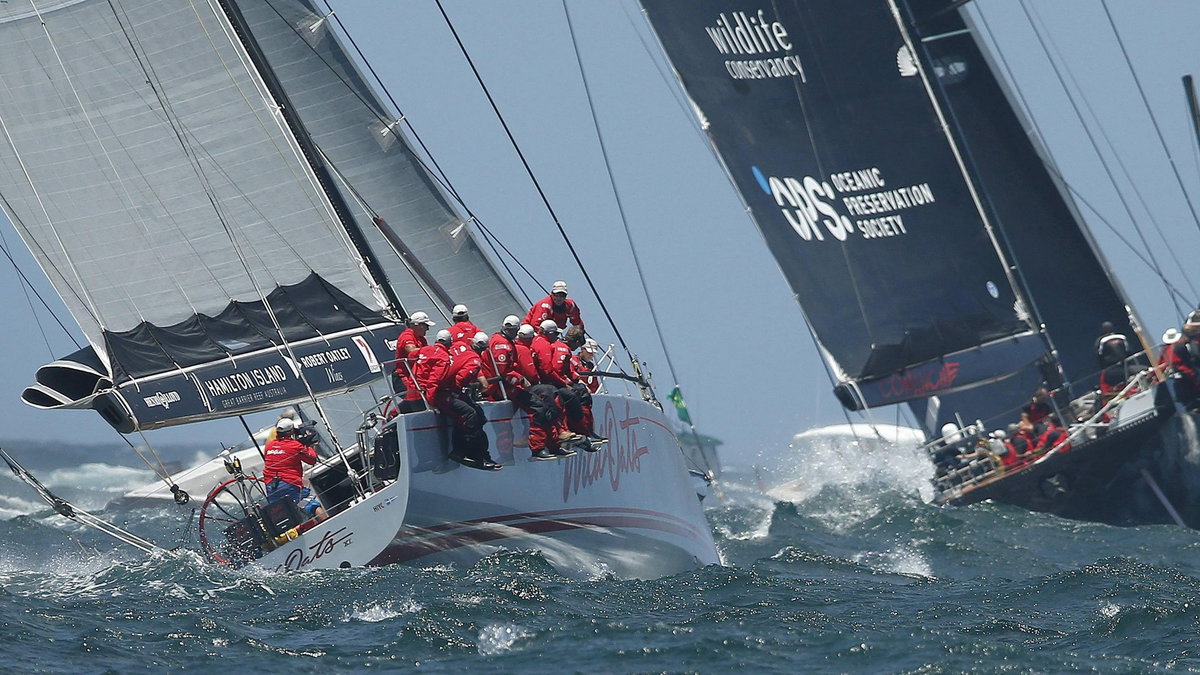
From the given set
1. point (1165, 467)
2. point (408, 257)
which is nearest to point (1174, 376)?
point (1165, 467)

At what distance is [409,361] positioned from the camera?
10.0 meters

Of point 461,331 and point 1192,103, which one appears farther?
point 1192,103

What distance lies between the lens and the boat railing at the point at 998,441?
647 inches

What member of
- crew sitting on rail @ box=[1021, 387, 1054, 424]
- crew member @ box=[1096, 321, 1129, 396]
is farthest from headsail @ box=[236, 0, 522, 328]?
crew member @ box=[1096, 321, 1129, 396]

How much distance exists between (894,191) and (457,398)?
11.4 metres

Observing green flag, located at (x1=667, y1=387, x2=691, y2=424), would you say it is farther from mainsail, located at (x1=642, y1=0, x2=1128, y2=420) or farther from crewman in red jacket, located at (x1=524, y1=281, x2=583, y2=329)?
crewman in red jacket, located at (x1=524, y1=281, x2=583, y2=329)

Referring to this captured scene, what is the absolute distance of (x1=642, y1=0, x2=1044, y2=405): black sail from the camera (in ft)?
63.9

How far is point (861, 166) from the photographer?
65.4ft

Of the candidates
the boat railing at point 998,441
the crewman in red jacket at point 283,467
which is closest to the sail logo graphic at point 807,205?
the boat railing at point 998,441

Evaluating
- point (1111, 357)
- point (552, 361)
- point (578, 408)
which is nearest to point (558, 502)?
point (578, 408)

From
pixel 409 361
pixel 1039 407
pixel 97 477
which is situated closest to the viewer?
pixel 409 361

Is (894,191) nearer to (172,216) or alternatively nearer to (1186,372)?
(1186,372)

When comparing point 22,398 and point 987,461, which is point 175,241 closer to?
point 22,398

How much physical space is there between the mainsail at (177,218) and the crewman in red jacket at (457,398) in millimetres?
1565
